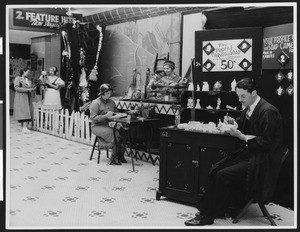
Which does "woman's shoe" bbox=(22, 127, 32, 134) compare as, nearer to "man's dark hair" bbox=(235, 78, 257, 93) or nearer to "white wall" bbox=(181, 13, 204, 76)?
"white wall" bbox=(181, 13, 204, 76)

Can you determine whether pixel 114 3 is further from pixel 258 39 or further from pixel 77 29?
pixel 77 29

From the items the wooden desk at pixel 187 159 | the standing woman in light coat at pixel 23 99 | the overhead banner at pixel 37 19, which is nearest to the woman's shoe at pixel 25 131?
the standing woman in light coat at pixel 23 99

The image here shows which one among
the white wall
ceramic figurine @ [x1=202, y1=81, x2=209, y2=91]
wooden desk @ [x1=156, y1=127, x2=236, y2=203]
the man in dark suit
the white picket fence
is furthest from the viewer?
the white picket fence

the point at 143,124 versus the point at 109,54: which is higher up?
the point at 109,54

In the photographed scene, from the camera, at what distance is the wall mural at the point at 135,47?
8383 mm

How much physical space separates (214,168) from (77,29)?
707 centimetres

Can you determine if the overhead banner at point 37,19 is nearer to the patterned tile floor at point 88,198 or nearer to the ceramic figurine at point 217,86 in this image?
the patterned tile floor at point 88,198

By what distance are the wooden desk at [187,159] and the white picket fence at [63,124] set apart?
12.8 feet

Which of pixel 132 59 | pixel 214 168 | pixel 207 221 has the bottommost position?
pixel 207 221

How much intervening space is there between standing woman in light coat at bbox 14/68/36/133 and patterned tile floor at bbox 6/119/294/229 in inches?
115

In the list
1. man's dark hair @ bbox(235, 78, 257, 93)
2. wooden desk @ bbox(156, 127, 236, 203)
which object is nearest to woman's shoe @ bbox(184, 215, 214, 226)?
wooden desk @ bbox(156, 127, 236, 203)

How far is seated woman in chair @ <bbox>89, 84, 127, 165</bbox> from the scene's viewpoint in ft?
22.8

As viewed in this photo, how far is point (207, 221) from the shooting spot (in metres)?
4.24

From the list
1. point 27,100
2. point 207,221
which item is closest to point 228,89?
point 207,221
